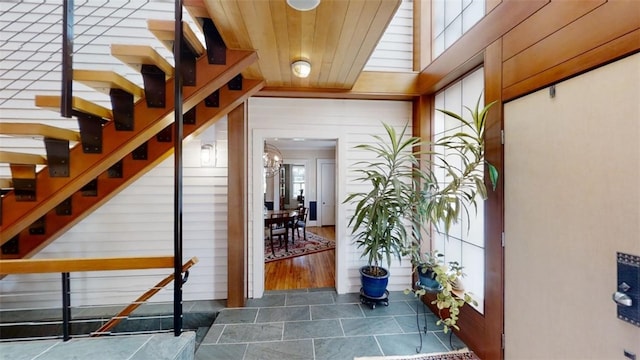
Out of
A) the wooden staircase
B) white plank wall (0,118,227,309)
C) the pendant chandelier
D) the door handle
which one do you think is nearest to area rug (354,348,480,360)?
the door handle

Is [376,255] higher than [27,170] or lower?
lower

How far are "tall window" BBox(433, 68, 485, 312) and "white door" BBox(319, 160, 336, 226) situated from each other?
5.28 metres

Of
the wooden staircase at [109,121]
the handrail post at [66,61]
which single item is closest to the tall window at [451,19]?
the wooden staircase at [109,121]

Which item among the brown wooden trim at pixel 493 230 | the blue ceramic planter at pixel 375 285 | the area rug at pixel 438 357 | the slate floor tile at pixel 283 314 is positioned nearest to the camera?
the brown wooden trim at pixel 493 230

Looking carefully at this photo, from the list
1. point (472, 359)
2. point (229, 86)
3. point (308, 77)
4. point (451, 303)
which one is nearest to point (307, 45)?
point (308, 77)

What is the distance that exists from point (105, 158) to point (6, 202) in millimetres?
734

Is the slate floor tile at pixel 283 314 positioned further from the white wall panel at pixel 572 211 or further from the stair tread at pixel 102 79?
the stair tread at pixel 102 79

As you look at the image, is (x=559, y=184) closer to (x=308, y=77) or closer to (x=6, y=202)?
(x=308, y=77)

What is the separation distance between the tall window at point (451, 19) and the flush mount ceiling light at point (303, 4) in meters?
1.70

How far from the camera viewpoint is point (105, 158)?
177cm

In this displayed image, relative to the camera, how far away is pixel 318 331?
7.99 ft

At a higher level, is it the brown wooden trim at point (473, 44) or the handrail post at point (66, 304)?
the brown wooden trim at point (473, 44)

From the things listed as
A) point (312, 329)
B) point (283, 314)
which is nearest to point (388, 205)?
point (312, 329)

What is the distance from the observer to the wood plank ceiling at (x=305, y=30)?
61.2 inches
